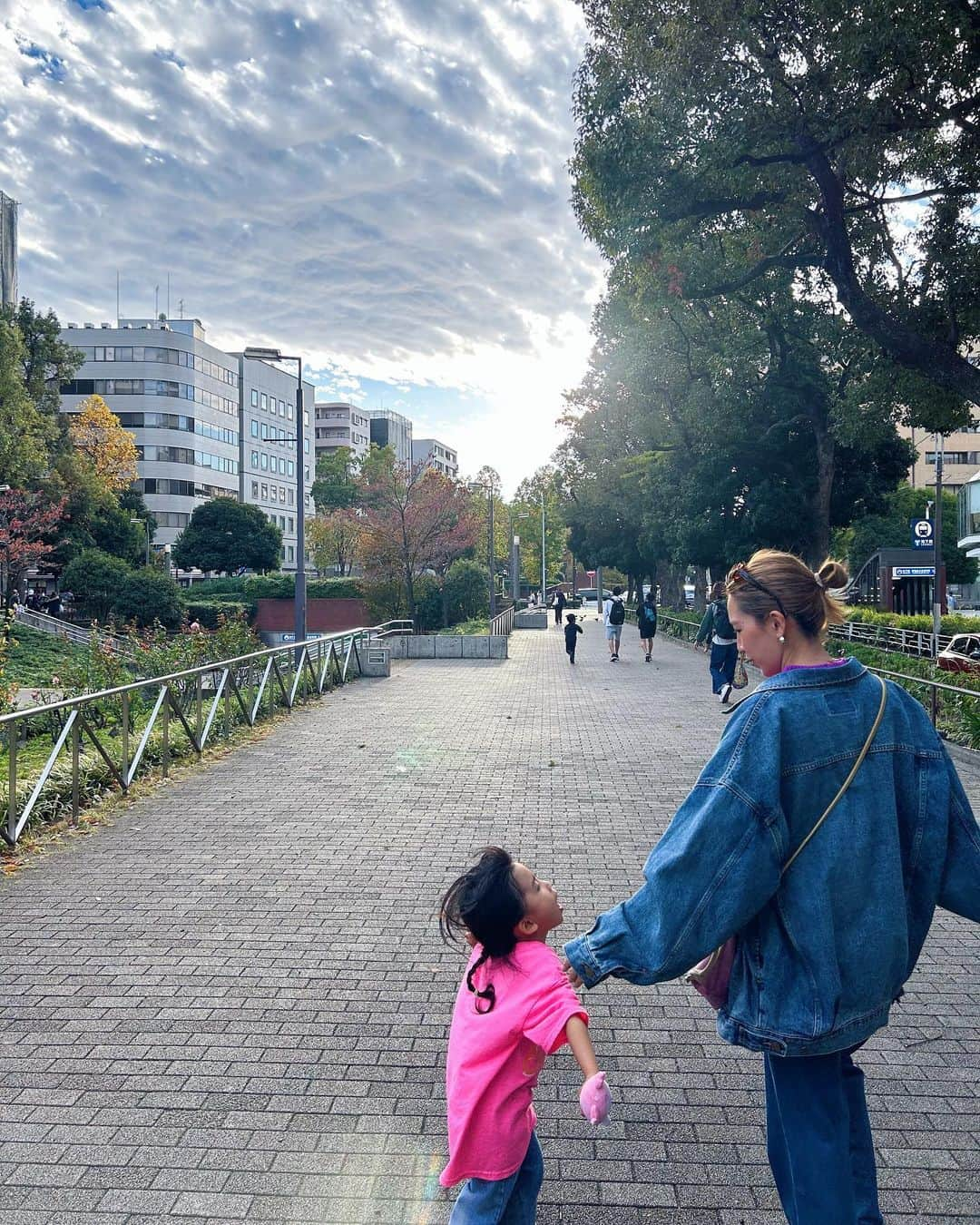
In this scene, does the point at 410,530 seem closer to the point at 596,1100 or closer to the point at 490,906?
the point at 490,906

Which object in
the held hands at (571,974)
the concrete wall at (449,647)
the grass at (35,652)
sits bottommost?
the grass at (35,652)

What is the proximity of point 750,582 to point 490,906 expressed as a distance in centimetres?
93

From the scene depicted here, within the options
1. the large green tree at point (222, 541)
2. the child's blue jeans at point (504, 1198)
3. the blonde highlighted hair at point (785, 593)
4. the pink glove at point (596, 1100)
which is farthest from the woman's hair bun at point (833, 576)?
the large green tree at point (222, 541)

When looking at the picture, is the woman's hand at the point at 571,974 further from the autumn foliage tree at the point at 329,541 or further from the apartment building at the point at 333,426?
the apartment building at the point at 333,426

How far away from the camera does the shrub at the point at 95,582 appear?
134ft

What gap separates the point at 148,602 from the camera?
133 ft

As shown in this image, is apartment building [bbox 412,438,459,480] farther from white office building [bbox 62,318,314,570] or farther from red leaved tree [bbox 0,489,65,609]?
red leaved tree [bbox 0,489,65,609]

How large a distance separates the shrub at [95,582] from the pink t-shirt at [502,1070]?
136 feet

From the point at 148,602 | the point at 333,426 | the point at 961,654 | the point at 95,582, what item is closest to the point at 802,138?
the point at 961,654

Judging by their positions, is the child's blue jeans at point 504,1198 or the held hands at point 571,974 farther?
the child's blue jeans at point 504,1198

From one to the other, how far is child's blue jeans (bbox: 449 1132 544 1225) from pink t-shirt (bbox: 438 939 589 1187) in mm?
52

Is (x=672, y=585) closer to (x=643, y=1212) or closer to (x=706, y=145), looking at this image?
(x=706, y=145)

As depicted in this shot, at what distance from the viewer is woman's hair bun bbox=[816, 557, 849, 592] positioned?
2379 mm

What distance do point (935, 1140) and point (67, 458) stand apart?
48.0 m
